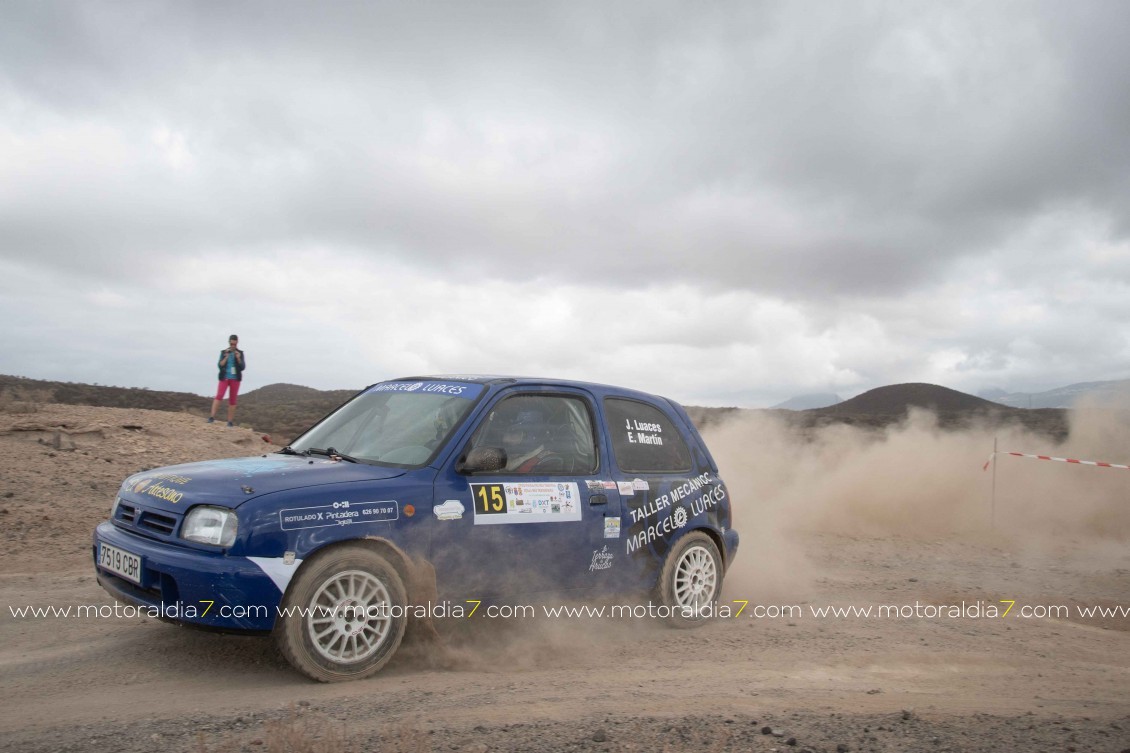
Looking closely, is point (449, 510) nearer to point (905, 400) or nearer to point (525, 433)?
point (525, 433)

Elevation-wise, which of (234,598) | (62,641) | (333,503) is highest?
(333,503)

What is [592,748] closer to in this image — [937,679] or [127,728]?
[127,728]

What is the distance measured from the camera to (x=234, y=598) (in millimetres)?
4238

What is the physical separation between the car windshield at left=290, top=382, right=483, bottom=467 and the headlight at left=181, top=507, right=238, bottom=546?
3.39 feet

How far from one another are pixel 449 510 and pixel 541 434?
1031 millimetres

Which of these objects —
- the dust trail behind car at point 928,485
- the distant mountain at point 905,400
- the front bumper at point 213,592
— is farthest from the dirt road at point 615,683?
the distant mountain at point 905,400

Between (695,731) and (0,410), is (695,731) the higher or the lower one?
the lower one

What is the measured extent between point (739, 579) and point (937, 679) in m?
3.09

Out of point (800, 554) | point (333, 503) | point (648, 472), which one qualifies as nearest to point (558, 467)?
point (648, 472)

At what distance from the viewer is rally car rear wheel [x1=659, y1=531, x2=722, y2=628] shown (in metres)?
6.23

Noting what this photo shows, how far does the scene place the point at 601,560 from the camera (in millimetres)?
5727

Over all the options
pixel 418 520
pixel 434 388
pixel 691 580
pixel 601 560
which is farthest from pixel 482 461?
pixel 691 580

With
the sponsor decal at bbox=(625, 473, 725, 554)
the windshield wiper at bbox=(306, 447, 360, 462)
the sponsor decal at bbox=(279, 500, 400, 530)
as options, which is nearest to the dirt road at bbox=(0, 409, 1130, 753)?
the sponsor decal at bbox=(625, 473, 725, 554)

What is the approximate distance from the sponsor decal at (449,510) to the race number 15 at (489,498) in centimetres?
12
